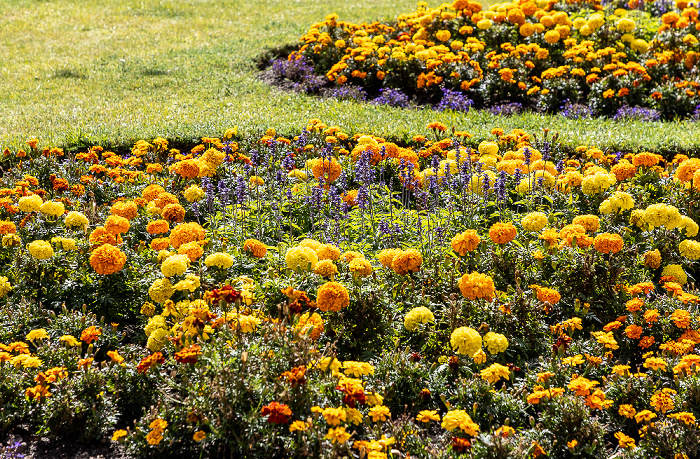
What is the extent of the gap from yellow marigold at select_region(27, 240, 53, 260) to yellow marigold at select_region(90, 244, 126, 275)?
0.47 metres

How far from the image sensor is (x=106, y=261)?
148 inches

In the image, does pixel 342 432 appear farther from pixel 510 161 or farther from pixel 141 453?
pixel 510 161

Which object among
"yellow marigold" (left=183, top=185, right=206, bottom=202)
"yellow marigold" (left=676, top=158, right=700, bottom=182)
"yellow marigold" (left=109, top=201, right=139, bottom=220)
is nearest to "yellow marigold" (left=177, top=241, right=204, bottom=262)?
"yellow marigold" (left=109, top=201, right=139, bottom=220)

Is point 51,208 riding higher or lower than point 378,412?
higher

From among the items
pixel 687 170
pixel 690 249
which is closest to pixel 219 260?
pixel 690 249

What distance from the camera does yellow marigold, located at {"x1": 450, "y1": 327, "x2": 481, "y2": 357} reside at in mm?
3359

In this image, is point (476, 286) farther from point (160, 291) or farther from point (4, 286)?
point (4, 286)

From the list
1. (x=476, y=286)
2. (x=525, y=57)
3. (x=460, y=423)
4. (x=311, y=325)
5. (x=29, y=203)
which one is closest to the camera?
(x=460, y=423)

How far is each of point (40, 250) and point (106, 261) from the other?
59cm

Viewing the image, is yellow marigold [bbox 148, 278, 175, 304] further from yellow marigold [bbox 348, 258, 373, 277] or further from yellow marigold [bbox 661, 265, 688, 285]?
yellow marigold [bbox 661, 265, 688, 285]

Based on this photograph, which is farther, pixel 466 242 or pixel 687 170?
pixel 687 170

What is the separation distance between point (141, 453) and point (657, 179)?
15.6 feet

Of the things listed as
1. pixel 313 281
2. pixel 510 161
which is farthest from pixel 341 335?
pixel 510 161

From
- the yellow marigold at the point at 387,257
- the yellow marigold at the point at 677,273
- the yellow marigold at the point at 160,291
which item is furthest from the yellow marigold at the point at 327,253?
the yellow marigold at the point at 677,273
